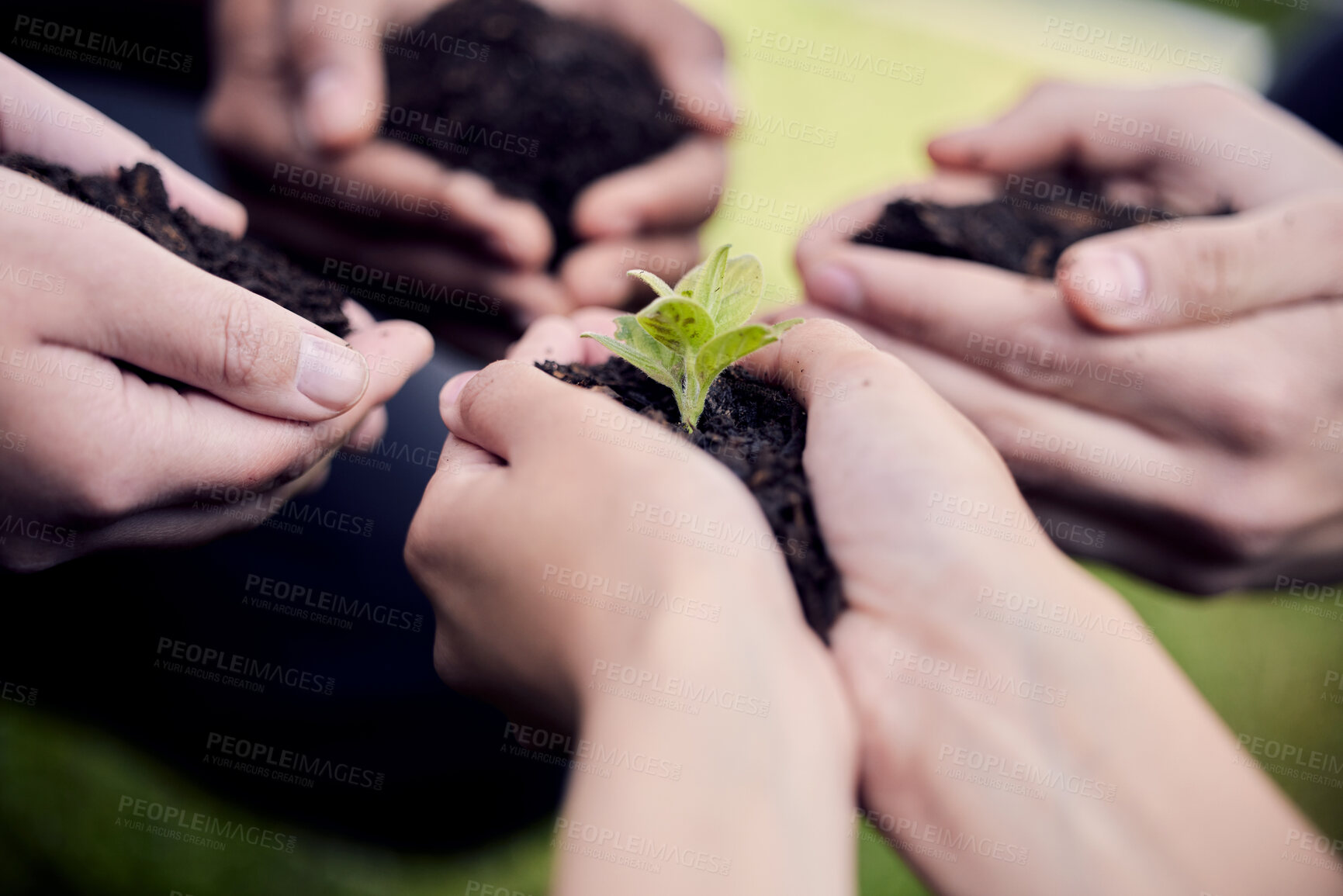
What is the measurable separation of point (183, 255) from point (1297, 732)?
9.81 ft

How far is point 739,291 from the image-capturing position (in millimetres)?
1042

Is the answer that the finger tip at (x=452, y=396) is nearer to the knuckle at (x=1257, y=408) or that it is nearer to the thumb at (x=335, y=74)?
the thumb at (x=335, y=74)

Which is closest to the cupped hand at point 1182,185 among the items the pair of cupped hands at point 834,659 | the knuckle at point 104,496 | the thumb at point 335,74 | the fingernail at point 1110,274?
the fingernail at point 1110,274

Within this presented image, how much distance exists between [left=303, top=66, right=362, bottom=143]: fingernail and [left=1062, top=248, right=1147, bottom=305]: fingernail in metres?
1.52

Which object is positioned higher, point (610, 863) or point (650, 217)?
point (650, 217)

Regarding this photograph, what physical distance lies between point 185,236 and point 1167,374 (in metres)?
1.80

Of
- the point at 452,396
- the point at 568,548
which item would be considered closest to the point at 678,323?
the point at 568,548

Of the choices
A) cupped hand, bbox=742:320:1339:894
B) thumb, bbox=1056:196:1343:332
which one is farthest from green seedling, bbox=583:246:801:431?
thumb, bbox=1056:196:1343:332

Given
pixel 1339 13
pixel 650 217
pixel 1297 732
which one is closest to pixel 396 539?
pixel 650 217

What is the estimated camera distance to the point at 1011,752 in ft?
2.55

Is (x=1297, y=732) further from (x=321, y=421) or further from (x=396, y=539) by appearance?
(x=321, y=421)

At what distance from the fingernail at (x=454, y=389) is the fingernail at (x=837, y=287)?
0.79 metres

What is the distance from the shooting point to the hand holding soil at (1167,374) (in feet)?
4.31

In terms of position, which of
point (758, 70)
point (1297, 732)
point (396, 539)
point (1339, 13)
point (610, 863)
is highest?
point (1339, 13)
